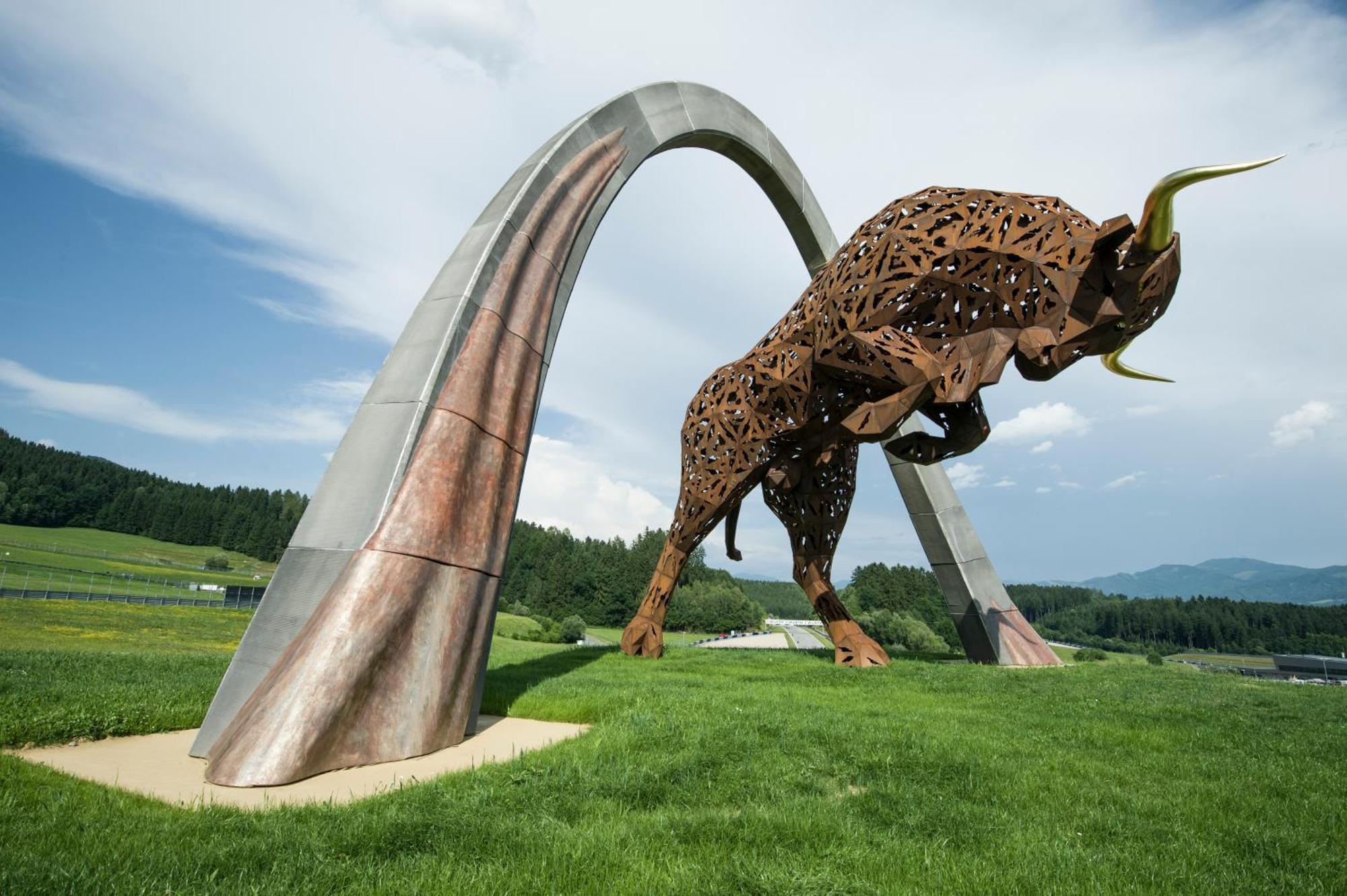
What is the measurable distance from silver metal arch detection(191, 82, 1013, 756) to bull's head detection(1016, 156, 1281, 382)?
6.02m

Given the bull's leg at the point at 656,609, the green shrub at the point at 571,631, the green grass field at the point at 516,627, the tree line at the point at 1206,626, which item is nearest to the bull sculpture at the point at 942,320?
the bull's leg at the point at 656,609

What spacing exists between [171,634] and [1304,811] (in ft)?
70.8

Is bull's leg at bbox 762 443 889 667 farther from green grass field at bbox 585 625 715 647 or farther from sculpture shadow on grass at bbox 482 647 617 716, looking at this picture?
green grass field at bbox 585 625 715 647

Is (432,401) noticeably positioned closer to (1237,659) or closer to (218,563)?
(1237,659)

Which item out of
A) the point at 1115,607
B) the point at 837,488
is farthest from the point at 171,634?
the point at 1115,607

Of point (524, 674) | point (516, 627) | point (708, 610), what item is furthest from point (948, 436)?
point (708, 610)

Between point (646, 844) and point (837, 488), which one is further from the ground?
point (837, 488)

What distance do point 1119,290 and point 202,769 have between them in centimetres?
1045

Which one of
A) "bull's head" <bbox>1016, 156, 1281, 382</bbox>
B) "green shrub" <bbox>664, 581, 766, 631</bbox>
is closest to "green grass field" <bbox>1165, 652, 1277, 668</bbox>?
"green shrub" <bbox>664, 581, 766, 631</bbox>

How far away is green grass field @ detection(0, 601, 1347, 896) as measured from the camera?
10.0ft

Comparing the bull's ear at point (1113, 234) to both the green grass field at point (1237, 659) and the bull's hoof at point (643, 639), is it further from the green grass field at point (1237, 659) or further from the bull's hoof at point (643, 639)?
the green grass field at point (1237, 659)

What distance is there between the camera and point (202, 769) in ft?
16.3

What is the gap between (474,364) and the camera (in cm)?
733

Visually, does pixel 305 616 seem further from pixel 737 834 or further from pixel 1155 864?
pixel 1155 864
